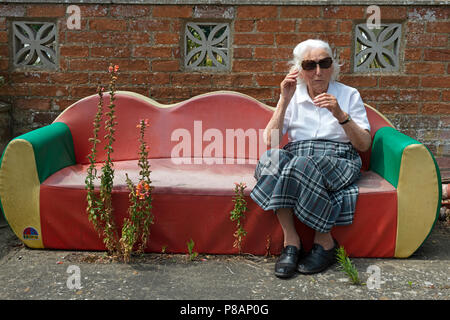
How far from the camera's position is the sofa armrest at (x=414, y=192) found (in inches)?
115

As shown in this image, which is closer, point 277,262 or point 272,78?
point 277,262

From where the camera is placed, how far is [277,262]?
283cm

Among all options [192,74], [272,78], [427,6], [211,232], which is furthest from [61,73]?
[427,6]

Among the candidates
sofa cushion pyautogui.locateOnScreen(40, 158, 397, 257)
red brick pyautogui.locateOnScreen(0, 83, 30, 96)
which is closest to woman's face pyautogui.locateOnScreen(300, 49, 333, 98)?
sofa cushion pyautogui.locateOnScreen(40, 158, 397, 257)

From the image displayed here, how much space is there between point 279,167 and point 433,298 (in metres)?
1.09

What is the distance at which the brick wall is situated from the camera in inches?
158

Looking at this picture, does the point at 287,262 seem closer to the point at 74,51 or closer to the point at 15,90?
the point at 74,51

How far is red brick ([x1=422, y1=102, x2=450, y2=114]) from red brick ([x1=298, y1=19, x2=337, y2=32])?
103 centimetres

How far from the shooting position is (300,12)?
157 inches

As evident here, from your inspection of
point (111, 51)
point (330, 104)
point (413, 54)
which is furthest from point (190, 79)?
point (413, 54)

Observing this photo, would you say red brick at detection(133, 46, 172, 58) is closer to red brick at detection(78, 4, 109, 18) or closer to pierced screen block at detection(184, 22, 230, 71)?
pierced screen block at detection(184, 22, 230, 71)

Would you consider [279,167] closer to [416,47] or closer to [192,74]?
[192,74]

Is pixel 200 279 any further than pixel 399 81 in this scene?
No

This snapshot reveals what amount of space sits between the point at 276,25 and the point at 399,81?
1148 mm
